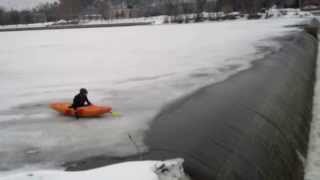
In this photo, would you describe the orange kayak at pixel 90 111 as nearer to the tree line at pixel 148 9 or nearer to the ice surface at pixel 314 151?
the ice surface at pixel 314 151

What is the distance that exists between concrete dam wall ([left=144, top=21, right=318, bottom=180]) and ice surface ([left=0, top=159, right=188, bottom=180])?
0.23m

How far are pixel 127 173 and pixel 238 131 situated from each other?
2260mm

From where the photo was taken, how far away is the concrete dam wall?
5418 millimetres

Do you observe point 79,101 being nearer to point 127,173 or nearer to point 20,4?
point 127,173

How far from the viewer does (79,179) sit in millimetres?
4734

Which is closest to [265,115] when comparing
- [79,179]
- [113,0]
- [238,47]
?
[79,179]

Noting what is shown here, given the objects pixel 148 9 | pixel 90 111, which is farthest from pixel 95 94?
pixel 148 9

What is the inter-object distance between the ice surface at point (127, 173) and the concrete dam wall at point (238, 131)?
231mm

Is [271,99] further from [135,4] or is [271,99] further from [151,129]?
[135,4]

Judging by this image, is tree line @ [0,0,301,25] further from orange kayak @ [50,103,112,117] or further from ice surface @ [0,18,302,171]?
orange kayak @ [50,103,112,117]

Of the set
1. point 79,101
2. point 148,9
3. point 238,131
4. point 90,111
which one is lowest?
point 238,131

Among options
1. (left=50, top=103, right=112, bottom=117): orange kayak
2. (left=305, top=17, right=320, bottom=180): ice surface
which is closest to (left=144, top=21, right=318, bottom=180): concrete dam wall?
(left=305, top=17, right=320, bottom=180): ice surface

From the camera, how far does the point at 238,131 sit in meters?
6.48

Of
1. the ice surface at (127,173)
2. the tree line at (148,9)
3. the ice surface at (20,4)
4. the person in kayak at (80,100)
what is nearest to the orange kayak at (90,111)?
the person in kayak at (80,100)
